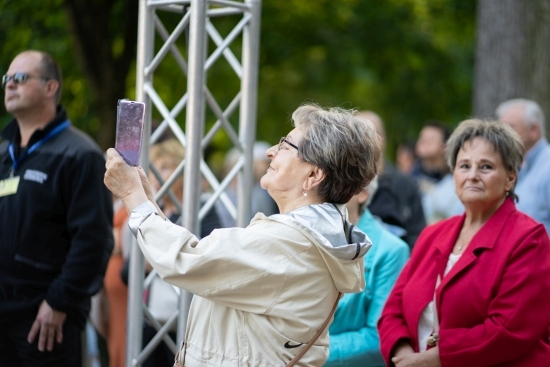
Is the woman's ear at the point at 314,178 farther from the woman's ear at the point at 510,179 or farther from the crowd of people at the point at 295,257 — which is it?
the woman's ear at the point at 510,179

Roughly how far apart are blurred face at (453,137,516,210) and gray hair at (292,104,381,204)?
101 centimetres

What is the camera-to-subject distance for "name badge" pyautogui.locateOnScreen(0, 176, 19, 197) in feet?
14.4

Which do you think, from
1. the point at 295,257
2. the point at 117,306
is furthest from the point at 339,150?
the point at 117,306

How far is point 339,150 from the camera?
2.97 meters

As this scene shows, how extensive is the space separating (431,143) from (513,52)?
173 centimetres

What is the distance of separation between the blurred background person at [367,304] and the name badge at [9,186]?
5.67 feet

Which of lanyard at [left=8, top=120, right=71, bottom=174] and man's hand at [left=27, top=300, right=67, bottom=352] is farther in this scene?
lanyard at [left=8, top=120, right=71, bottom=174]

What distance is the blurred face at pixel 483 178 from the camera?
392 centimetres

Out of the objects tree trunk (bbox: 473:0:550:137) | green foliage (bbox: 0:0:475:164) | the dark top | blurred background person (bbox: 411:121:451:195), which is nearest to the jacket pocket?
the dark top

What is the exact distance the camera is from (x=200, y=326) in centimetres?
296

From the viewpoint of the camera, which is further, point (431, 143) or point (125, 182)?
point (431, 143)

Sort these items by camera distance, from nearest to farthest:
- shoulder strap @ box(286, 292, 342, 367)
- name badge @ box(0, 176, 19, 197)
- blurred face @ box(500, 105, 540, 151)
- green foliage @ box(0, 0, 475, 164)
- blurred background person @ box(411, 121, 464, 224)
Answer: shoulder strap @ box(286, 292, 342, 367), name badge @ box(0, 176, 19, 197), blurred face @ box(500, 105, 540, 151), blurred background person @ box(411, 121, 464, 224), green foliage @ box(0, 0, 475, 164)

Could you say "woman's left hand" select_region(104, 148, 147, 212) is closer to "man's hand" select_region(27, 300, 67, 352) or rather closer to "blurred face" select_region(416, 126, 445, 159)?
"man's hand" select_region(27, 300, 67, 352)

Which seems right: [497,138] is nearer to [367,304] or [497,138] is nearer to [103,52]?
[367,304]
